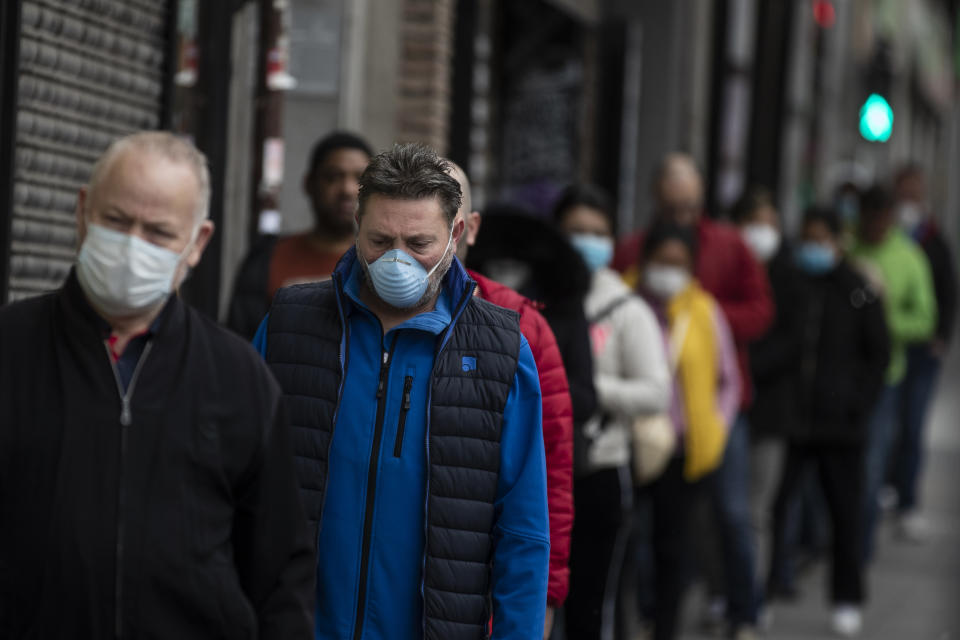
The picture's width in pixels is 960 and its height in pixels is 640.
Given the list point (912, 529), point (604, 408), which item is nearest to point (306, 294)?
point (604, 408)

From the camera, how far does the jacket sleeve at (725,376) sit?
7.61m

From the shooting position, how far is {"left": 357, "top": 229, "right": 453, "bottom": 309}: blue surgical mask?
3.53m

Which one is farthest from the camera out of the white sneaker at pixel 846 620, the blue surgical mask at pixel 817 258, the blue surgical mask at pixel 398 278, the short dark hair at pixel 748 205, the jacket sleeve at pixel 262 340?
the short dark hair at pixel 748 205

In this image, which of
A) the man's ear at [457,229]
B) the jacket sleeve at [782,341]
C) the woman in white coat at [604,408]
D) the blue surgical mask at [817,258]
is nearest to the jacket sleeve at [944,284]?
the blue surgical mask at [817,258]

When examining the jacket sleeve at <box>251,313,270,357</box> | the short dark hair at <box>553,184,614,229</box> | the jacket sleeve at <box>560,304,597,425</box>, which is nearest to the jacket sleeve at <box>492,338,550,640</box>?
the jacket sleeve at <box>251,313,270,357</box>

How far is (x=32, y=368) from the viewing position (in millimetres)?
2859

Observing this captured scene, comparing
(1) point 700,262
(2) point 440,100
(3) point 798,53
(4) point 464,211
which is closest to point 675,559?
(1) point 700,262

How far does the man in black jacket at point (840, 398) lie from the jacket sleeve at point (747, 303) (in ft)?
1.96

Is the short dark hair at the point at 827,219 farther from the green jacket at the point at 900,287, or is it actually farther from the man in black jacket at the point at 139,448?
the man in black jacket at the point at 139,448

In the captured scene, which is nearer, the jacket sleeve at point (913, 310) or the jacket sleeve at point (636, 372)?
the jacket sleeve at point (636, 372)

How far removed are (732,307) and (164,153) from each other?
5895mm

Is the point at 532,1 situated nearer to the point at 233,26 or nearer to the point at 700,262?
the point at 700,262

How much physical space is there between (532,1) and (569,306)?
631 cm

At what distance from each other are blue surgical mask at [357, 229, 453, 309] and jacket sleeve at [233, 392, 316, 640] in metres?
0.55
